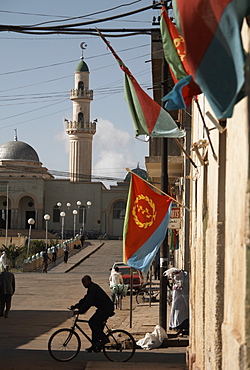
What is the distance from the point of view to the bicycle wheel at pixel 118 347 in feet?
34.5

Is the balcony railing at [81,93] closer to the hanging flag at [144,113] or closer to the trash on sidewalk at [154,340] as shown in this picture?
the trash on sidewalk at [154,340]

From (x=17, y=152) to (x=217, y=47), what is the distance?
78864mm

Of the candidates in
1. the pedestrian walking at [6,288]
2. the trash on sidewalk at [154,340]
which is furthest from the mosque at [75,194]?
the trash on sidewalk at [154,340]

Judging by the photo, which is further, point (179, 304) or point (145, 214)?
point (179, 304)

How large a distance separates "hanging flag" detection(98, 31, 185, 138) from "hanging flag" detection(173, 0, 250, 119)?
13.8ft

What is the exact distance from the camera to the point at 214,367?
6.09 m

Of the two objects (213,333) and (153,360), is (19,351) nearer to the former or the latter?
(153,360)

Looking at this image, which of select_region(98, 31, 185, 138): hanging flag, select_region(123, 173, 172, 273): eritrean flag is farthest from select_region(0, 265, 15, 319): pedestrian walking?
select_region(98, 31, 185, 138): hanging flag

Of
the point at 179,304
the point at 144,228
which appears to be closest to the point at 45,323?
the point at 179,304

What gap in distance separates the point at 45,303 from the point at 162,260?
8.27 m

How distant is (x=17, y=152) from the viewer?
268 feet

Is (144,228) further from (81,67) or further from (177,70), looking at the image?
(81,67)

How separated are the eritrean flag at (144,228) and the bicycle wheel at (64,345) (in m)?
1.46

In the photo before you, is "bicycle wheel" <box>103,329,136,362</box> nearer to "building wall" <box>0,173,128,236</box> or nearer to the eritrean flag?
the eritrean flag
